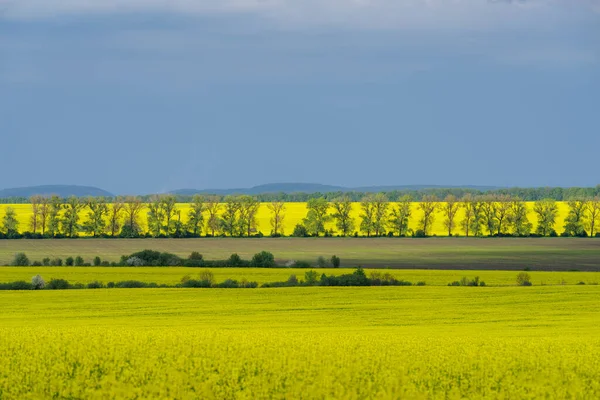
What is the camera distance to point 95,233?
118 metres

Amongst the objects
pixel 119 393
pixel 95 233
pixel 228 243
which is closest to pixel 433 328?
pixel 119 393

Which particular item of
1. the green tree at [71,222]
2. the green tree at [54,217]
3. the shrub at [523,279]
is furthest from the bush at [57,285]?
the green tree at [54,217]

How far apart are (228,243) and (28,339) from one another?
A: 87341 millimetres

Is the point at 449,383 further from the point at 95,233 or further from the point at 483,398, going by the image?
the point at 95,233

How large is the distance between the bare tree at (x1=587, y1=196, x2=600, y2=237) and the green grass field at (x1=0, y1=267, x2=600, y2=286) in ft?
194

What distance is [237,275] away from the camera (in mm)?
61500

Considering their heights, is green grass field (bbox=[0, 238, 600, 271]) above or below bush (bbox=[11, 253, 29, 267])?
above

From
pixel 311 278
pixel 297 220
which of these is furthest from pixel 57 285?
pixel 297 220

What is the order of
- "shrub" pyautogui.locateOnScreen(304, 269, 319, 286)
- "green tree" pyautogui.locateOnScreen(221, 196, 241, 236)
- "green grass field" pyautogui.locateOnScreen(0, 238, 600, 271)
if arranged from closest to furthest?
"shrub" pyautogui.locateOnScreen(304, 269, 319, 286), "green grass field" pyautogui.locateOnScreen(0, 238, 600, 271), "green tree" pyautogui.locateOnScreen(221, 196, 241, 236)

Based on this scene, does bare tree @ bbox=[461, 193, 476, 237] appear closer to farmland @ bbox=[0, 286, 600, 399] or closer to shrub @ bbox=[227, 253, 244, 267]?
shrub @ bbox=[227, 253, 244, 267]

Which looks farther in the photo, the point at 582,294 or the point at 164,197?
the point at 164,197

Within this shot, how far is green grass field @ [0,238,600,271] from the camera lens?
77338mm

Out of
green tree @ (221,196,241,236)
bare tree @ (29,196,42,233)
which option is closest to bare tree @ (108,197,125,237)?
bare tree @ (29,196,42,233)

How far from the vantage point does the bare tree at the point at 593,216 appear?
12054 cm
